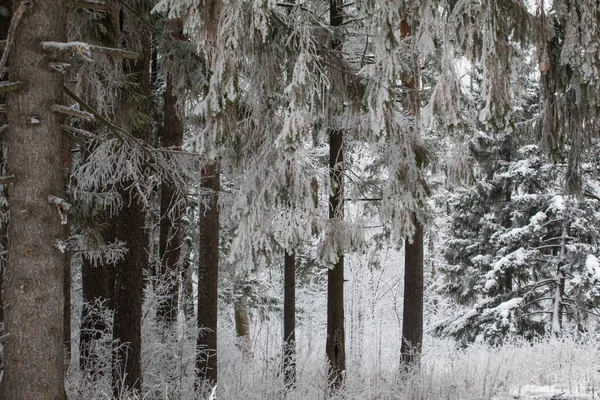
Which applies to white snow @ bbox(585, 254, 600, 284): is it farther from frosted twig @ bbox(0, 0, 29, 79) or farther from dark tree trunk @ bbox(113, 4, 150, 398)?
frosted twig @ bbox(0, 0, 29, 79)

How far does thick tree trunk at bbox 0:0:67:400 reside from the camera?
12.4 ft

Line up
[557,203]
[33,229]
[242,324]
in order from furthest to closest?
[242,324]
[557,203]
[33,229]

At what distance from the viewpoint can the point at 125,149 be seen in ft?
17.7

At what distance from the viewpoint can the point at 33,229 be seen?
3.82m

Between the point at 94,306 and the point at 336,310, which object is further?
the point at 94,306

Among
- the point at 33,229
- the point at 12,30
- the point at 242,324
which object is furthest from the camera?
the point at 242,324

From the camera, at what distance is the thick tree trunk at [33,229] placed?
12.4 feet

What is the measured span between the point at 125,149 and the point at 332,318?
12.9 ft

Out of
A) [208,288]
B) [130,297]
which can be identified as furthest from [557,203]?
[130,297]

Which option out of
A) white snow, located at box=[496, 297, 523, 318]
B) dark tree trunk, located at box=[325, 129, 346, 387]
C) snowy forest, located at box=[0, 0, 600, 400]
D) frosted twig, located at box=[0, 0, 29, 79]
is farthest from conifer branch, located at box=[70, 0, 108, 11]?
white snow, located at box=[496, 297, 523, 318]

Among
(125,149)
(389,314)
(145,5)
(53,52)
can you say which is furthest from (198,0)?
(389,314)

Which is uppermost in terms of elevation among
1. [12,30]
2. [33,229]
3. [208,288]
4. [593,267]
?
[12,30]

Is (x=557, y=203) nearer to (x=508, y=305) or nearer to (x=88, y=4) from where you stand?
(x=508, y=305)

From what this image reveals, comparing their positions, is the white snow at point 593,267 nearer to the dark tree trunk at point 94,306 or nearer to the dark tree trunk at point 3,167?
the dark tree trunk at point 94,306
